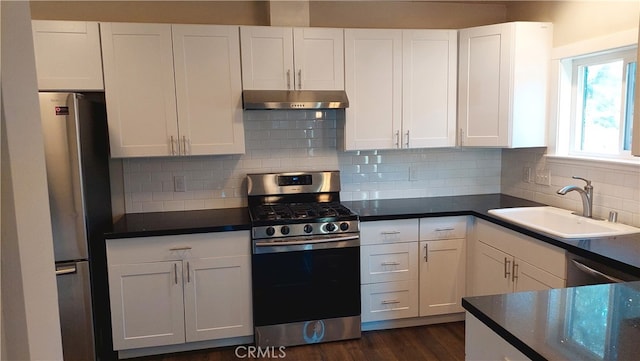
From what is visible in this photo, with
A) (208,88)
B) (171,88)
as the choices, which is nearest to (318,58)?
(208,88)

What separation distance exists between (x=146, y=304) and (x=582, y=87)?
3286 millimetres

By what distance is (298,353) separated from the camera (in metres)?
2.89

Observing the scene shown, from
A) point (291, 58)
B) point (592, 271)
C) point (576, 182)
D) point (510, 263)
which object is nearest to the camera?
point (592, 271)

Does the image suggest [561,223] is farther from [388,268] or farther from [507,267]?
[388,268]

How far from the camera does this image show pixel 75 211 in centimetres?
254

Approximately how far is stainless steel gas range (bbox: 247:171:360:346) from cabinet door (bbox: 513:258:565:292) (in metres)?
0.98

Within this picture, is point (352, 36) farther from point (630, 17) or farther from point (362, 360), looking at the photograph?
point (362, 360)

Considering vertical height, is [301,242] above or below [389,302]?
above

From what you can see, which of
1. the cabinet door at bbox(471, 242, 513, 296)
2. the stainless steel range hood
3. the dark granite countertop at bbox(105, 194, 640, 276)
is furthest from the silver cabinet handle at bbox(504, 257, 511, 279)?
the stainless steel range hood

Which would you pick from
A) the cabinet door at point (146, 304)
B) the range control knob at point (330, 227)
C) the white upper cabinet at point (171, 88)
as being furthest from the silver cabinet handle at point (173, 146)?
the range control knob at point (330, 227)

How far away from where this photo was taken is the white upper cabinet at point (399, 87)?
10.5ft

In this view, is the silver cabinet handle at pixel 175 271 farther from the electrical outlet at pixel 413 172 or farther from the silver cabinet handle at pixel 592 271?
the silver cabinet handle at pixel 592 271

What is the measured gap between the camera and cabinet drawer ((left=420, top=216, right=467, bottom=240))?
3.08 m

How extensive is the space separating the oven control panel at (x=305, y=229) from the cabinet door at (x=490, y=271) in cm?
88
